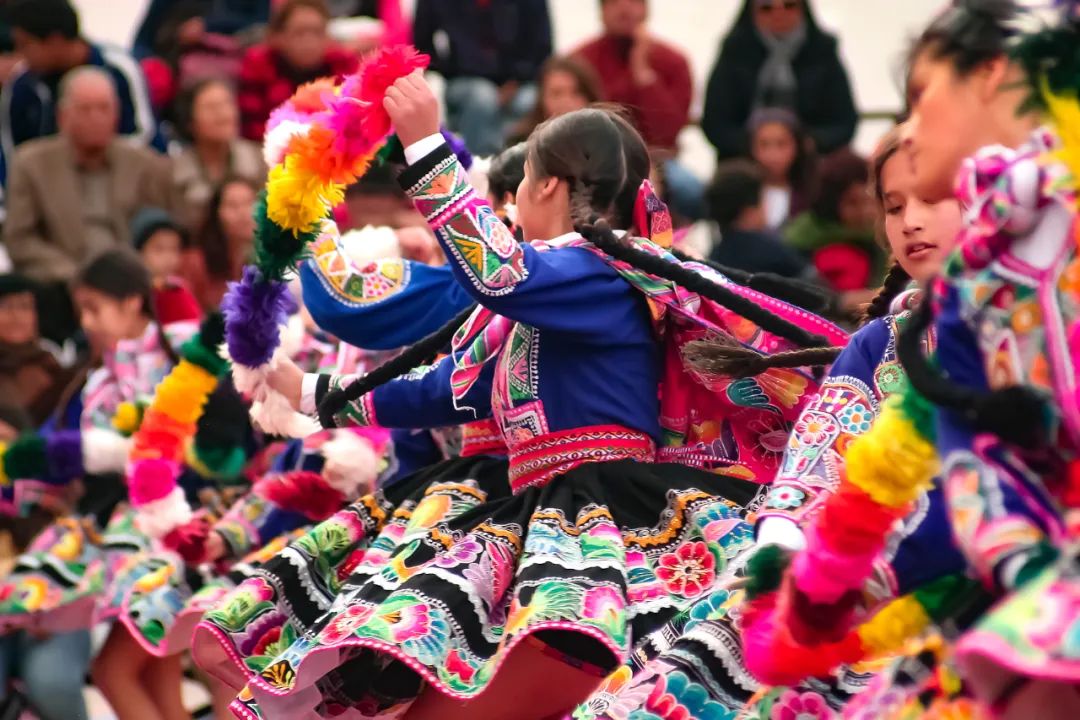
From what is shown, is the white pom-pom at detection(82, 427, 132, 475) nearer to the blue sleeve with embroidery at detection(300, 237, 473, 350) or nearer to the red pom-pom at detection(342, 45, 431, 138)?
the blue sleeve with embroidery at detection(300, 237, 473, 350)

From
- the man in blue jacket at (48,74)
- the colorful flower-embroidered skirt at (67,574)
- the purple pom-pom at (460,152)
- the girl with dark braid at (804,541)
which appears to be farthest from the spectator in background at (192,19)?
the girl with dark braid at (804,541)

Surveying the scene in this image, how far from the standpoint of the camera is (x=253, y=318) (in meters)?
3.96

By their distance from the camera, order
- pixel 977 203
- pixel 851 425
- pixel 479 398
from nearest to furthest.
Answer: pixel 977 203 → pixel 851 425 → pixel 479 398

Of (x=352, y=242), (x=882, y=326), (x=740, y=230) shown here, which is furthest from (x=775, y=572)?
(x=740, y=230)

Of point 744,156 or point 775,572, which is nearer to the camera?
point 775,572

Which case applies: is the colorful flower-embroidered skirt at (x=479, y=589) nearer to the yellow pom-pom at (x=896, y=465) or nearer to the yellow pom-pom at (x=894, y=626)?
the yellow pom-pom at (x=894, y=626)

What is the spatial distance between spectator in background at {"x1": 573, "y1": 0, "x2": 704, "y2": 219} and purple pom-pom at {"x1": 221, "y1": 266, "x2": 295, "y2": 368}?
3.95m

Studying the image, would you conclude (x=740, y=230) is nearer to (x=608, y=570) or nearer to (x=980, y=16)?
(x=608, y=570)

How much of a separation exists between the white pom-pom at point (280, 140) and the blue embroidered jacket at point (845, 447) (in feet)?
4.75

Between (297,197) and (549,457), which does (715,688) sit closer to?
(549,457)

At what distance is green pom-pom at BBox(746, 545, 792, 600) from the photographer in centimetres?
268

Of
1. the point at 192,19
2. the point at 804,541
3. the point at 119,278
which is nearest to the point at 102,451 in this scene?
the point at 119,278

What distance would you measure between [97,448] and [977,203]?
3.56 m

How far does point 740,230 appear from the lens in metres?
6.85
